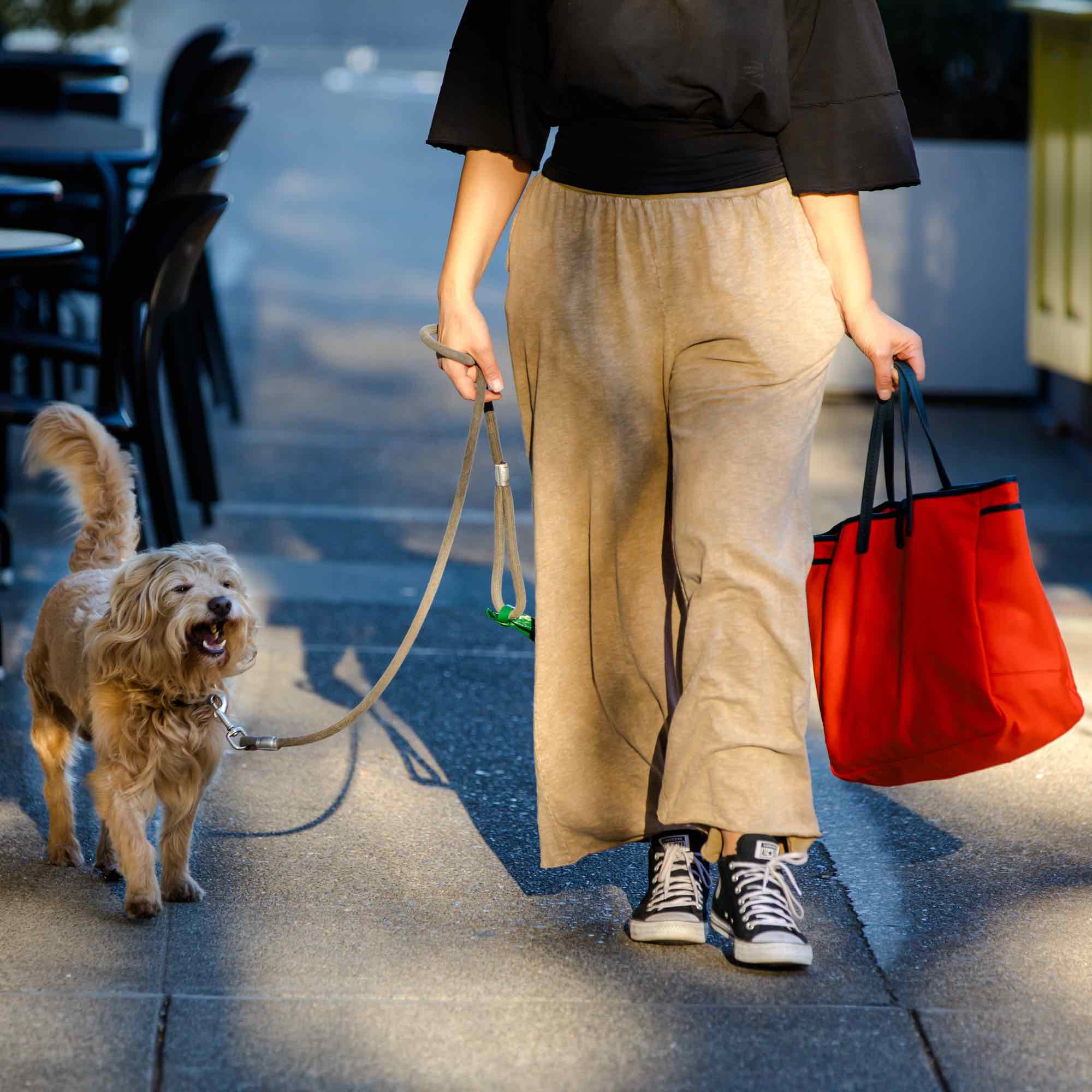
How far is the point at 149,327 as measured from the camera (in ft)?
16.2

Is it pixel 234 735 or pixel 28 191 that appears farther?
pixel 28 191

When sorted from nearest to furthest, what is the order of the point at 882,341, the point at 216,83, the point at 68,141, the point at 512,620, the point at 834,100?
1. the point at 834,100
2. the point at 882,341
3. the point at 512,620
4. the point at 68,141
5. the point at 216,83

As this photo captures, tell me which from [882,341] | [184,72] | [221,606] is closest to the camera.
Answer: [882,341]

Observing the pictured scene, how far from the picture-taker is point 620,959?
2955 millimetres

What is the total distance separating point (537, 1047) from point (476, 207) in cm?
150

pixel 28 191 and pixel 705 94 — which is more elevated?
pixel 705 94

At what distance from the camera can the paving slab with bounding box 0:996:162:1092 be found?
98.0 inches

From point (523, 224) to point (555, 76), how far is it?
27 cm

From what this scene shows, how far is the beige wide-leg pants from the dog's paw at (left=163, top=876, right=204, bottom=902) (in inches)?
37.4

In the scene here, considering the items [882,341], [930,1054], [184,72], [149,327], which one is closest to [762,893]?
[930,1054]

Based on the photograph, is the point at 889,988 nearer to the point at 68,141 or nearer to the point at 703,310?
the point at 703,310

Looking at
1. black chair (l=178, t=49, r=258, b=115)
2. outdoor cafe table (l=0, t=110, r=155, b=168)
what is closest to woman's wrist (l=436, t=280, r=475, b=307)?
outdoor cafe table (l=0, t=110, r=155, b=168)

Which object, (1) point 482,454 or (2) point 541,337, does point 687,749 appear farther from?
(1) point 482,454

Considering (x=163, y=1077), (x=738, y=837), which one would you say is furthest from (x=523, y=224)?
(x=163, y=1077)
